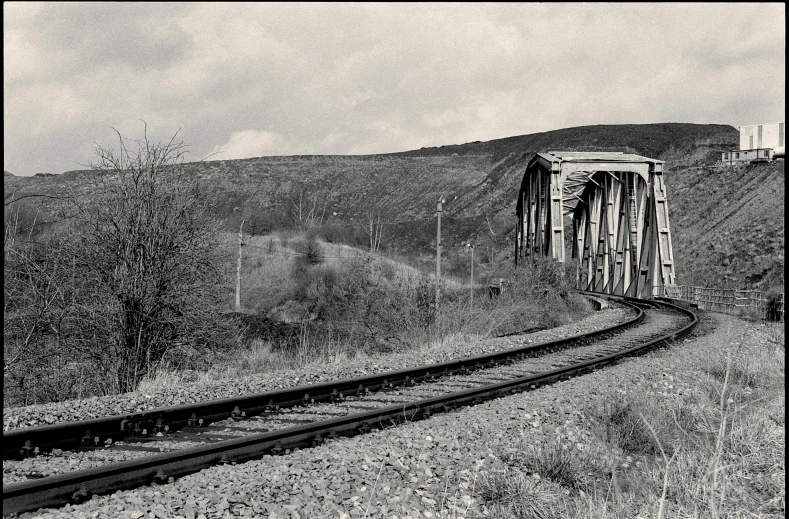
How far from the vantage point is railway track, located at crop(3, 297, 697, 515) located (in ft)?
16.5

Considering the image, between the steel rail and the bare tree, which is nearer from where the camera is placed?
the steel rail

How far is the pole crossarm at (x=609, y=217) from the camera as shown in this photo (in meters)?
31.8

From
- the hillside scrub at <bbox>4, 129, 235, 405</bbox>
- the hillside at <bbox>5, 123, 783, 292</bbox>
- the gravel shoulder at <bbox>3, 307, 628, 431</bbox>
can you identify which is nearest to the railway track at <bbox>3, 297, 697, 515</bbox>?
the gravel shoulder at <bbox>3, 307, 628, 431</bbox>

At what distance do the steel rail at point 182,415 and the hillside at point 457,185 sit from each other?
124ft

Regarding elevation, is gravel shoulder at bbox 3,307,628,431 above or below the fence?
above

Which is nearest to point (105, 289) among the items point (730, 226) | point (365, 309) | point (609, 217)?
point (365, 309)

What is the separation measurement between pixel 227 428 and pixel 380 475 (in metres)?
2.45

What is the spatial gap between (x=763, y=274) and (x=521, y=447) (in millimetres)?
32790

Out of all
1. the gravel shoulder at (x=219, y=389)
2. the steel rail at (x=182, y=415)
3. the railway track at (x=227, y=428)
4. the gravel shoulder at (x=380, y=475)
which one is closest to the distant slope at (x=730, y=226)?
the gravel shoulder at (x=219, y=389)

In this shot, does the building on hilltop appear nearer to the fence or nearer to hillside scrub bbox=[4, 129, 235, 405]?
hillside scrub bbox=[4, 129, 235, 405]

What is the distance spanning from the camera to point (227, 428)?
7.24 meters

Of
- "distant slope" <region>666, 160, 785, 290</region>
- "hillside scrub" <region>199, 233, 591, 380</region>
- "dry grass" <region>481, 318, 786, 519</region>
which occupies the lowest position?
"hillside scrub" <region>199, 233, 591, 380</region>

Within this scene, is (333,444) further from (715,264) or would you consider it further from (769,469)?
(715,264)

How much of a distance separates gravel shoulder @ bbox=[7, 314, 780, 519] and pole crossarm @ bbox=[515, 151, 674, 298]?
23.7m
